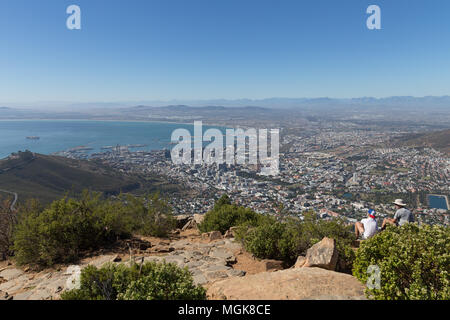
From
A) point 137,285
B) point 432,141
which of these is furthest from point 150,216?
point 432,141

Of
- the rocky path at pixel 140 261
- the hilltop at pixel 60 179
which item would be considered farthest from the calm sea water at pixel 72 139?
the rocky path at pixel 140 261

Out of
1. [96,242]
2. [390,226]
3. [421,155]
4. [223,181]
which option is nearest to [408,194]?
[223,181]

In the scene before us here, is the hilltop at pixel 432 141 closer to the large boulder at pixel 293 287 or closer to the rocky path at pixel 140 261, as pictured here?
the rocky path at pixel 140 261

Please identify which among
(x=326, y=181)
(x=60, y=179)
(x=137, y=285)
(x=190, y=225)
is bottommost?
(x=326, y=181)

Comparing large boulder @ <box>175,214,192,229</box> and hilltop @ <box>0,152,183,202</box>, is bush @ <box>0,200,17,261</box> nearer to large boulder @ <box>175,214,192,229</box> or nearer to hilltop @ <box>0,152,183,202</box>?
large boulder @ <box>175,214,192,229</box>

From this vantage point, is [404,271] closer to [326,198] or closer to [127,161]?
[326,198]

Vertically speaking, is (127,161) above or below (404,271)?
below

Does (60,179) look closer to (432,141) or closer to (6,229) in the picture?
(6,229)
